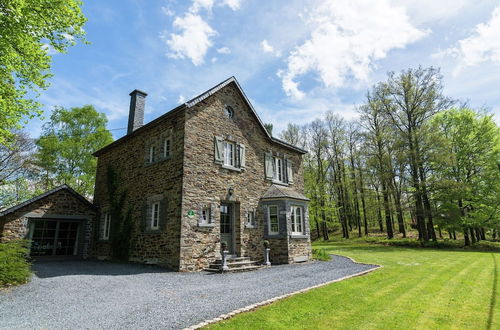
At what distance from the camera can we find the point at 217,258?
11.7 m

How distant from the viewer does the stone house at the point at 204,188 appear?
1133 centimetres

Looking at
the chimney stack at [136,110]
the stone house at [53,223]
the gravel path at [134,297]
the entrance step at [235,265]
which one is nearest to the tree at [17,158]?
the stone house at [53,223]

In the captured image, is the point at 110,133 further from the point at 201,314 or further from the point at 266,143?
the point at 201,314

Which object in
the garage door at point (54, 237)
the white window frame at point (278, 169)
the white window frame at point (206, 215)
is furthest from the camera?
the white window frame at point (278, 169)

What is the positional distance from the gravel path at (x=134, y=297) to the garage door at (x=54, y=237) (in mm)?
5997

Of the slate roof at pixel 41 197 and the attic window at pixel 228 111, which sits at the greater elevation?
the attic window at pixel 228 111

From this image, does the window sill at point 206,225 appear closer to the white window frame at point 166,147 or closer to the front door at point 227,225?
the front door at point 227,225

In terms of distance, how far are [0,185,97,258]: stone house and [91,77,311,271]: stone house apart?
78 cm

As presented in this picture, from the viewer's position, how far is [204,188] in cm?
1192

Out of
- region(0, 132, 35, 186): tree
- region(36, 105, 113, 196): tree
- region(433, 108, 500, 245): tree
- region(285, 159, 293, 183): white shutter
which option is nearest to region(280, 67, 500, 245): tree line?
region(433, 108, 500, 245): tree

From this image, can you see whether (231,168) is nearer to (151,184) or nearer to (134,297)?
(151,184)

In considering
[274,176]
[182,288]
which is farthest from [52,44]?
[274,176]

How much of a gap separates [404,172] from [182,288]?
74.9ft

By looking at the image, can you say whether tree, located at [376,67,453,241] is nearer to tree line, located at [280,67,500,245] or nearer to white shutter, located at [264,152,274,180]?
tree line, located at [280,67,500,245]
